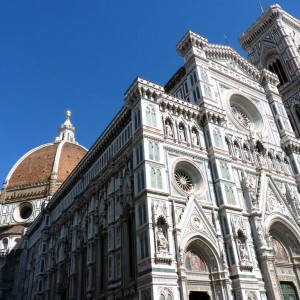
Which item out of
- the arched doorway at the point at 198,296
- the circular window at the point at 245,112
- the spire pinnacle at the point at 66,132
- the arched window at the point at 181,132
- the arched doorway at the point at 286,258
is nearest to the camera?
the arched doorway at the point at 198,296

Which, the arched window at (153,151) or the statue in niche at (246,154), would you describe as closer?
the arched window at (153,151)

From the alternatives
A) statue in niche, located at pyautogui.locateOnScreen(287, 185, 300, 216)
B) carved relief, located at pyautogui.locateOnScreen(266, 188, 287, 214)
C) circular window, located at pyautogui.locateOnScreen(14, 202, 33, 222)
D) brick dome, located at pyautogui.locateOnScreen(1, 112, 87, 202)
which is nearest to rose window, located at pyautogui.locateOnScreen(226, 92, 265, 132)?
statue in niche, located at pyautogui.locateOnScreen(287, 185, 300, 216)

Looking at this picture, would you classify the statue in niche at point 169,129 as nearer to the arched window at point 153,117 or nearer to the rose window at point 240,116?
the arched window at point 153,117

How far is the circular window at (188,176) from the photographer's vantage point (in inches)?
902

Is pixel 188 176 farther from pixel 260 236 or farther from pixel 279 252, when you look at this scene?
pixel 279 252

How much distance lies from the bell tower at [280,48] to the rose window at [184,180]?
25.1 m

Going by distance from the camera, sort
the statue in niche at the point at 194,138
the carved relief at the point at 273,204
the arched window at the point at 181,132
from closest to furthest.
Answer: the arched window at the point at 181,132, the statue in niche at the point at 194,138, the carved relief at the point at 273,204

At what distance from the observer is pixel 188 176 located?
23781 millimetres

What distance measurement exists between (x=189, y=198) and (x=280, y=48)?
37.1 metres

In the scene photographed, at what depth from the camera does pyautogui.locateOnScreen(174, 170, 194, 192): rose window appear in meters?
22.9

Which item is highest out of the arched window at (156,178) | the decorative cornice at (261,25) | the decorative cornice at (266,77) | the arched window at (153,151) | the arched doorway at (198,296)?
the decorative cornice at (261,25)

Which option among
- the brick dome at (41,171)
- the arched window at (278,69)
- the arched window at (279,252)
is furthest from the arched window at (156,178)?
the brick dome at (41,171)

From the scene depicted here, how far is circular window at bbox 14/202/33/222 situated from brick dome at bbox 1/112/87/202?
1255mm

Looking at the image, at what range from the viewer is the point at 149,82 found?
80.0 feet
